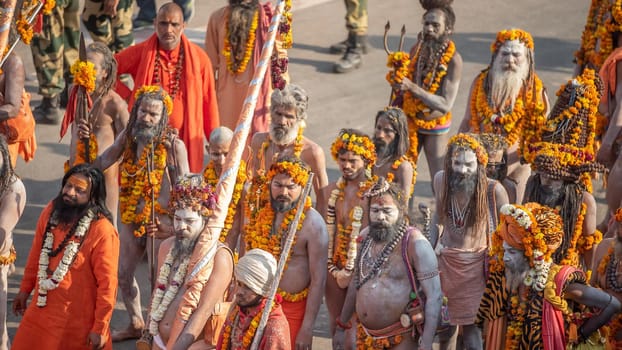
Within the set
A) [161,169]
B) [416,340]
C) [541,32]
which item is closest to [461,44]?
[541,32]

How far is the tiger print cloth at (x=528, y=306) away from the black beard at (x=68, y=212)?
2666 millimetres

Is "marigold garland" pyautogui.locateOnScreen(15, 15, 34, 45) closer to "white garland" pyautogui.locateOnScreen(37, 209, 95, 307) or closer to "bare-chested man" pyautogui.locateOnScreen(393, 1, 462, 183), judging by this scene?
"white garland" pyautogui.locateOnScreen(37, 209, 95, 307)

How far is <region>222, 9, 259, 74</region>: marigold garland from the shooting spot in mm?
11148

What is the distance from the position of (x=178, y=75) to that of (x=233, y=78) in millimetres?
886

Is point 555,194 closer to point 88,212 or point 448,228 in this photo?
point 448,228

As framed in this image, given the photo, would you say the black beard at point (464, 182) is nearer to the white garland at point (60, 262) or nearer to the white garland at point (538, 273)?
the white garland at point (538, 273)

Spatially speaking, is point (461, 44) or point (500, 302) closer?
point (500, 302)

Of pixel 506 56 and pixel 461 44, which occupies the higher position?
pixel 506 56

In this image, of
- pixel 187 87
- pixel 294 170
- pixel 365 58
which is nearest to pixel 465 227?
pixel 294 170

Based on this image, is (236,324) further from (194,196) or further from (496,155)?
(496,155)

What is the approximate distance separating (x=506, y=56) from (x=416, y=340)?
3.30 meters

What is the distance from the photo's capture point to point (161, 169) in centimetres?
916

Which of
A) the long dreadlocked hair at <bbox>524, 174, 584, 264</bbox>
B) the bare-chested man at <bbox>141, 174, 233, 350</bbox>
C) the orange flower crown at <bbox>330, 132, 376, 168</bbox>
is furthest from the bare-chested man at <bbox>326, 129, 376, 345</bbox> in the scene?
the long dreadlocked hair at <bbox>524, 174, 584, 264</bbox>

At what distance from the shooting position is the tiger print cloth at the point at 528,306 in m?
7.38
